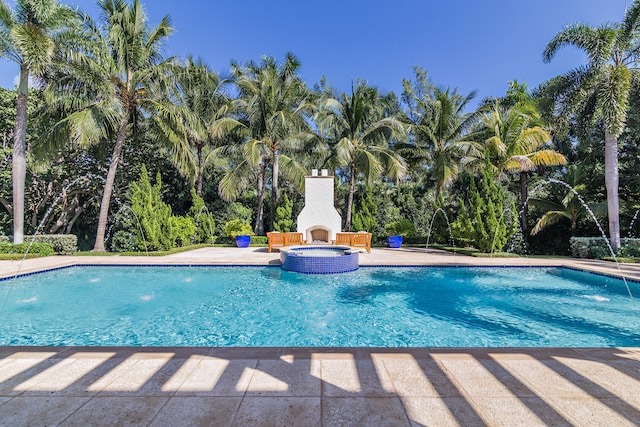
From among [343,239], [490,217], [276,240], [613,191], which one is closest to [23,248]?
[276,240]

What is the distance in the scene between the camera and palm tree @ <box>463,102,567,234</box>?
14.0m

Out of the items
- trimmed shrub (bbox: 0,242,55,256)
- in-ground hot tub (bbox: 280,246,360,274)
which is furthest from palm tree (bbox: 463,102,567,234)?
trimmed shrub (bbox: 0,242,55,256)

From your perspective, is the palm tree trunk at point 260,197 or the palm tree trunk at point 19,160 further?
the palm tree trunk at point 260,197

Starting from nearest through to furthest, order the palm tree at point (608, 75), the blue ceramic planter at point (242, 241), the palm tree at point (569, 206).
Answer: the palm tree at point (608, 75) < the palm tree at point (569, 206) < the blue ceramic planter at point (242, 241)

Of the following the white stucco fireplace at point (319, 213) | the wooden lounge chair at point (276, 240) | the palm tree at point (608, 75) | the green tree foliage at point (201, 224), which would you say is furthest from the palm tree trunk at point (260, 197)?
the palm tree at point (608, 75)

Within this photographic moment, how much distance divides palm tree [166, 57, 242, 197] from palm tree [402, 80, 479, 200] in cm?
1042

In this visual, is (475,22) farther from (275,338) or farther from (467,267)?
(275,338)

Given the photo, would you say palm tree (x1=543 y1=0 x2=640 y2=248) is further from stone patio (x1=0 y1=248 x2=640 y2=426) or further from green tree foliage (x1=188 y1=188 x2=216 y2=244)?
green tree foliage (x1=188 y1=188 x2=216 y2=244)

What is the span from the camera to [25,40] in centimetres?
1053

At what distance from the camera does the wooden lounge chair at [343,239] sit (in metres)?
13.9

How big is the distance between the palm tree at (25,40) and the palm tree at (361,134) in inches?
456

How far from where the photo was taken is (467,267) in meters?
10.3

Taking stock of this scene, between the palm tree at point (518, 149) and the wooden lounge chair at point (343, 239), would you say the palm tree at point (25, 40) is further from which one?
the palm tree at point (518, 149)

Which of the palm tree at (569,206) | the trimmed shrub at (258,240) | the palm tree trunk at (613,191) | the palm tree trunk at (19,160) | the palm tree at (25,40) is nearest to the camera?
the palm tree at (25,40)
